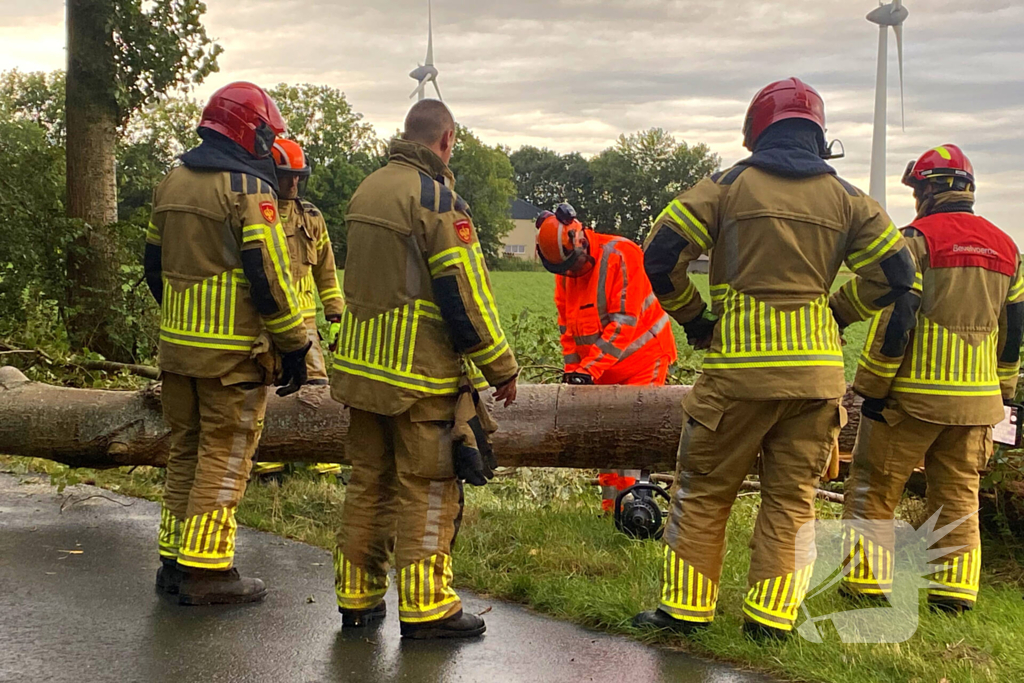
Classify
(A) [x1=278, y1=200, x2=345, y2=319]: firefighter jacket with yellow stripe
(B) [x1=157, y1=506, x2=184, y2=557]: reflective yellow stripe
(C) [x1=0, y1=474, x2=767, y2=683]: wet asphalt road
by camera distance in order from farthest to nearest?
(A) [x1=278, y1=200, x2=345, y2=319]: firefighter jacket with yellow stripe → (B) [x1=157, y1=506, x2=184, y2=557]: reflective yellow stripe → (C) [x1=0, y1=474, x2=767, y2=683]: wet asphalt road

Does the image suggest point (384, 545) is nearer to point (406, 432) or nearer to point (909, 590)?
point (406, 432)

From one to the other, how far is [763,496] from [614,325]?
1.96 metres

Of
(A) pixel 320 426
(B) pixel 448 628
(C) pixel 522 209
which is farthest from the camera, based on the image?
(C) pixel 522 209

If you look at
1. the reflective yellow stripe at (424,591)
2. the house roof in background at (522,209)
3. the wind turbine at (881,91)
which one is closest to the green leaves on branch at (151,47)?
the reflective yellow stripe at (424,591)

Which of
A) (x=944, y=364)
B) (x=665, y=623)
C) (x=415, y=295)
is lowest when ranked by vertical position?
(x=665, y=623)

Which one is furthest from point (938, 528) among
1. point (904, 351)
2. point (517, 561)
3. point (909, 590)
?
A: point (517, 561)

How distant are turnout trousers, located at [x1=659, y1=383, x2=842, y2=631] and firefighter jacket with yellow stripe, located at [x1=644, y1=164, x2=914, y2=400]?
0.13 m

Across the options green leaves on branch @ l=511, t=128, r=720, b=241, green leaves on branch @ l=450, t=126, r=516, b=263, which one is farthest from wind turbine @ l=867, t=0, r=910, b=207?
green leaves on branch @ l=511, t=128, r=720, b=241

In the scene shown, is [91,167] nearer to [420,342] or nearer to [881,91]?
[420,342]

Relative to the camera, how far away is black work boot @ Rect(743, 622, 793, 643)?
13.5 ft

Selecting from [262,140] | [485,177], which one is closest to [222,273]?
[262,140]

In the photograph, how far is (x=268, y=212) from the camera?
466 cm

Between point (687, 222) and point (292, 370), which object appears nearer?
point (687, 222)

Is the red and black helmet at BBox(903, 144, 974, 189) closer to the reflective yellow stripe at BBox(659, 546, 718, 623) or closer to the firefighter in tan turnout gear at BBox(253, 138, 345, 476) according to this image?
the reflective yellow stripe at BBox(659, 546, 718, 623)
